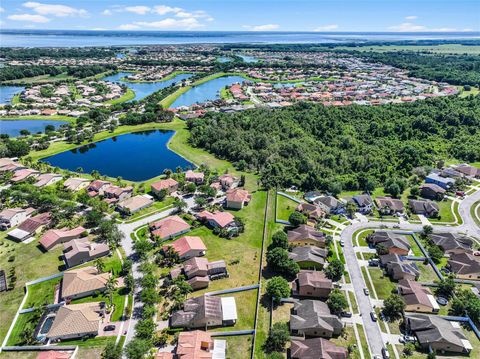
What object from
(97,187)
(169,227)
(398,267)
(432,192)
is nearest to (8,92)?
(97,187)

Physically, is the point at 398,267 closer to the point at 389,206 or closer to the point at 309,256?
the point at 309,256

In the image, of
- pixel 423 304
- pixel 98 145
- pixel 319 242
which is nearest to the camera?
pixel 423 304

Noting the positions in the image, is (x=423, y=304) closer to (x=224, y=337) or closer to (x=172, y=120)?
(x=224, y=337)

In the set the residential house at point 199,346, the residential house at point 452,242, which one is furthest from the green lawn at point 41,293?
the residential house at point 452,242

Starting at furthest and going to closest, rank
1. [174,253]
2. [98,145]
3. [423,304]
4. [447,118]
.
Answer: [447,118] < [98,145] < [174,253] < [423,304]

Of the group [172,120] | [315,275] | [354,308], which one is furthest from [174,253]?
[172,120]

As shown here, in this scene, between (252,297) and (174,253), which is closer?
(252,297)

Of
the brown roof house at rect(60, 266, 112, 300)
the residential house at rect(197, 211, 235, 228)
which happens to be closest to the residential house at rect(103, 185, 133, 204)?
the residential house at rect(197, 211, 235, 228)

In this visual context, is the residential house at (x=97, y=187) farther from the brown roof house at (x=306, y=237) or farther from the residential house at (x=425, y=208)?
the residential house at (x=425, y=208)
